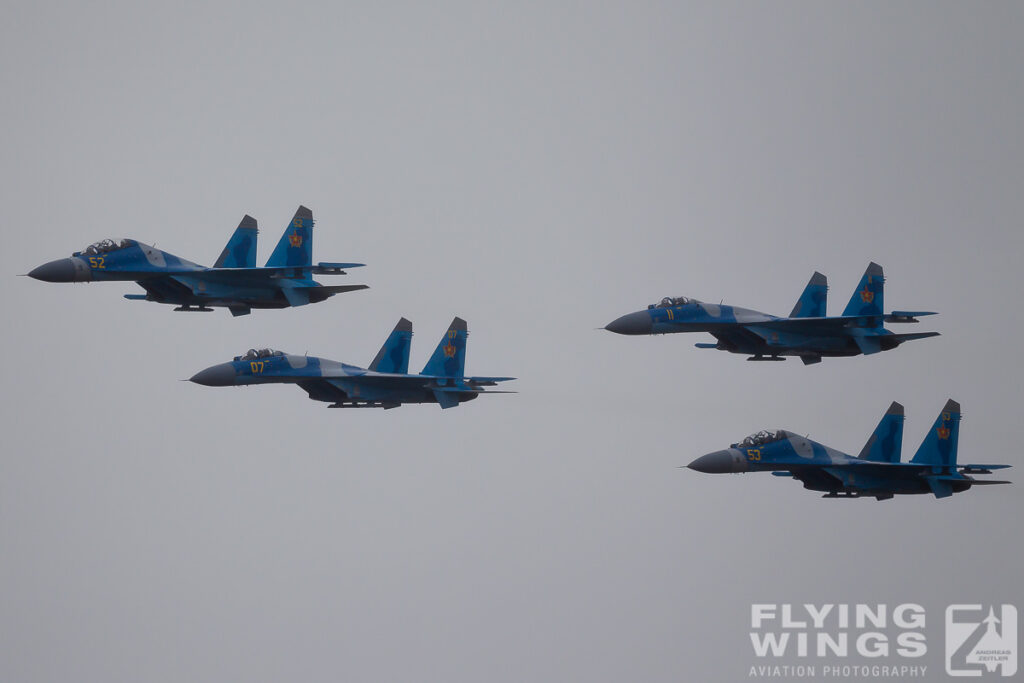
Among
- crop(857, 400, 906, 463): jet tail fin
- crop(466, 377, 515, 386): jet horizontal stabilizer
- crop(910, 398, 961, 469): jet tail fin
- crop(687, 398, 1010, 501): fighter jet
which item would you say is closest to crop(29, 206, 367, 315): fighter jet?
crop(466, 377, 515, 386): jet horizontal stabilizer

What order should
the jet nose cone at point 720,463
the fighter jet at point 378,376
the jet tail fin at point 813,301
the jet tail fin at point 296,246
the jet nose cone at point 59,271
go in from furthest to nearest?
the jet tail fin at point 813,301, the jet tail fin at point 296,246, the fighter jet at point 378,376, the jet nose cone at point 59,271, the jet nose cone at point 720,463

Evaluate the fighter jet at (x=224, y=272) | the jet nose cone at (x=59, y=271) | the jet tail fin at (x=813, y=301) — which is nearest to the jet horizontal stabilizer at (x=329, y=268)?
the fighter jet at (x=224, y=272)

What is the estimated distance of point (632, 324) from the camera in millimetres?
71688

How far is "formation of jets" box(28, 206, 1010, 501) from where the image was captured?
7106cm

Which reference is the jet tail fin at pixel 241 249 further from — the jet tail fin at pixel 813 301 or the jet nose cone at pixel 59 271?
the jet tail fin at pixel 813 301

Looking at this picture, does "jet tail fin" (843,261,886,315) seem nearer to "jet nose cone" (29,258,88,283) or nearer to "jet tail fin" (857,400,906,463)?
"jet tail fin" (857,400,906,463)

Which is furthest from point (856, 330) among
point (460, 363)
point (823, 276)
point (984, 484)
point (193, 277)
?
point (193, 277)

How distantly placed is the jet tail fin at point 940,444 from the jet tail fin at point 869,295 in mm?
5095

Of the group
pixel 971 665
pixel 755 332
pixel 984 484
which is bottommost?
pixel 971 665

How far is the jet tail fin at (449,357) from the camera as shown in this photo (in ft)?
249

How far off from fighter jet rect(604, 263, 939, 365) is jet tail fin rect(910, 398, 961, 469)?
146 inches

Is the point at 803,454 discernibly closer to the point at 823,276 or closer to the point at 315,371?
the point at 823,276

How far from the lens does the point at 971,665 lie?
89.0 metres

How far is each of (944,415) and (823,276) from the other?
296 inches
